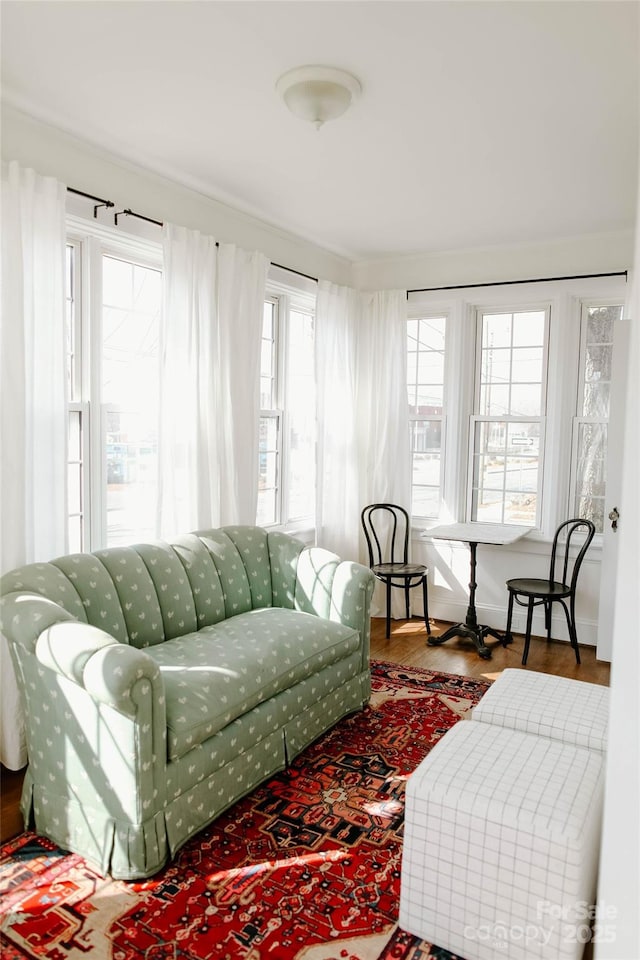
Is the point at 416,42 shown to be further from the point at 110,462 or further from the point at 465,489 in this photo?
the point at 465,489

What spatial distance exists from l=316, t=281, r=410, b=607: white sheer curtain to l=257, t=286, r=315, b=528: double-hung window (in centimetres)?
16

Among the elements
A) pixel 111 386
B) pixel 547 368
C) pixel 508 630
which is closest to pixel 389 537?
pixel 508 630

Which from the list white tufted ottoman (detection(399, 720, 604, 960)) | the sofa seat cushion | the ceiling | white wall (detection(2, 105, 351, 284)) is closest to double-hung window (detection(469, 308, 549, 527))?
the ceiling

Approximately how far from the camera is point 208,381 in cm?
383

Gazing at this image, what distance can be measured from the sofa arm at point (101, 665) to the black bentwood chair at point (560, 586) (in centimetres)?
287

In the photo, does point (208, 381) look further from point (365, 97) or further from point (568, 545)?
point (568, 545)

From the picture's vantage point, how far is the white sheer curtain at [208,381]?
3.62 meters

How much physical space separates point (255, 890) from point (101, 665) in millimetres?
873

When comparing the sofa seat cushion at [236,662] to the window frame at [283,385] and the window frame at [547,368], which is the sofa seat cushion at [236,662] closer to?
the window frame at [283,385]

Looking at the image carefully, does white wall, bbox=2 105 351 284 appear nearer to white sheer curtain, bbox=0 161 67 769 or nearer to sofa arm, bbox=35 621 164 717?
white sheer curtain, bbox=0 161 67 769

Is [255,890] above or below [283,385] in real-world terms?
below

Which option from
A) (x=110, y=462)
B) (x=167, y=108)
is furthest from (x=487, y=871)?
(x=167, y=108)

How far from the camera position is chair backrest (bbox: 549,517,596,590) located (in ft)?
14.7

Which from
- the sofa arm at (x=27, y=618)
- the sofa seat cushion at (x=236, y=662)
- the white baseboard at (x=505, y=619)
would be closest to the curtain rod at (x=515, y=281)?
the white baseboard at (x=505, y=619)
